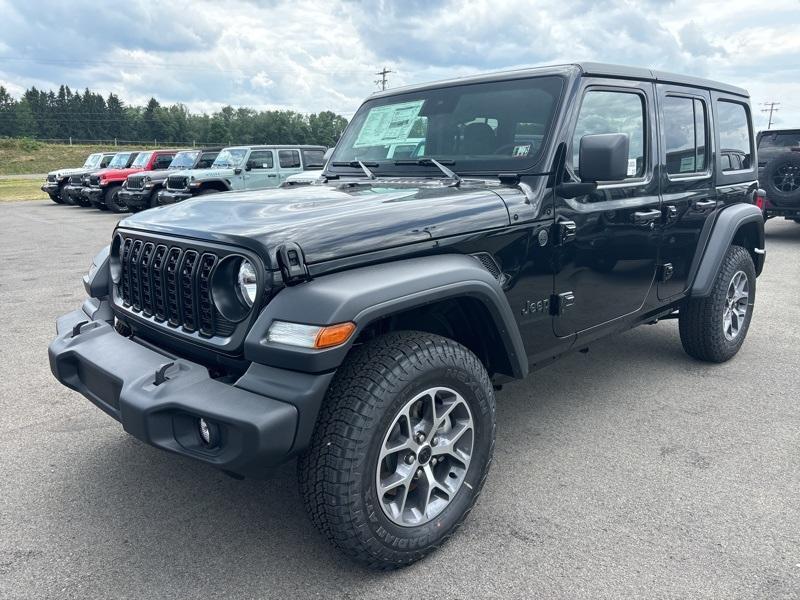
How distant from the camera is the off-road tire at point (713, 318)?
435 cm

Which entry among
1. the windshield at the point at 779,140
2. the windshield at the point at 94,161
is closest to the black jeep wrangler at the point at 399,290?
the windshield at the point at 779,140

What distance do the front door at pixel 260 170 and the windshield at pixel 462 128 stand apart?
11.3m

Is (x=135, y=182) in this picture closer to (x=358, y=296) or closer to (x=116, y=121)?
(x=358, y=296)

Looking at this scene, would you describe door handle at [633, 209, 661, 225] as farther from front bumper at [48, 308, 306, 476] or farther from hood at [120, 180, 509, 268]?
front bumper at [48, 308, 306, 476]

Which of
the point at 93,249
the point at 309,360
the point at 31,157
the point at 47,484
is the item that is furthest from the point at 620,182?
the point at 31,157

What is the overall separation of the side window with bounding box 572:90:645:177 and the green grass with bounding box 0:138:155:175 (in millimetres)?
53257

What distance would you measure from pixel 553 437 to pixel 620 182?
147cm

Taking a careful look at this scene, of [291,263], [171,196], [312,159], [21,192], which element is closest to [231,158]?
[171,196]

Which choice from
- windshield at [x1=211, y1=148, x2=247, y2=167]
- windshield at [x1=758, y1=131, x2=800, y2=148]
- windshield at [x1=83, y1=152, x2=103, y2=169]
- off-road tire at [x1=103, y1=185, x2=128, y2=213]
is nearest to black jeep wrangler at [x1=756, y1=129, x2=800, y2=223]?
windshield at [x1=758, y1=131, x2=800, y2=148]

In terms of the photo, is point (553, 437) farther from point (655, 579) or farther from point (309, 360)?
point (309, 360)

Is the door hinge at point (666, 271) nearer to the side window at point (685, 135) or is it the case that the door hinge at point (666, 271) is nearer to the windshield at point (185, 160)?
the side window at point (685, 135)

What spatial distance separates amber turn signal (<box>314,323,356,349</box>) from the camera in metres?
2.07

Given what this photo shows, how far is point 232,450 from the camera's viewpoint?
206cm

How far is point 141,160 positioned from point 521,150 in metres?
19.6
